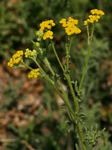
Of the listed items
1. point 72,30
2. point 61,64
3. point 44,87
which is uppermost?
point 44,87

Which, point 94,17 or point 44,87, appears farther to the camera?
point 44,87

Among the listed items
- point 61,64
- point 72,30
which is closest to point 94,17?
point 72,30

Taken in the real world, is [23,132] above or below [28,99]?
below

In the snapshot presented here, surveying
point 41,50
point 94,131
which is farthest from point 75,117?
point 41,50

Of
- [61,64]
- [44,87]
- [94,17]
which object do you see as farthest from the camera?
[44,87]

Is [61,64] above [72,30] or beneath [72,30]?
beneath

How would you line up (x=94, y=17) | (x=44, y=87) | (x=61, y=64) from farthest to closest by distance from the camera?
(x=44, y=87), (x=94, y=17), (x=61, y=64)

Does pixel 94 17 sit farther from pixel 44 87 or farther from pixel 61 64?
pixel 44 87

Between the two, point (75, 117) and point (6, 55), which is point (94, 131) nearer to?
point (75, 117)

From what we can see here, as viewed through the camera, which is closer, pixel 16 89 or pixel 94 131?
pixel 94 131
